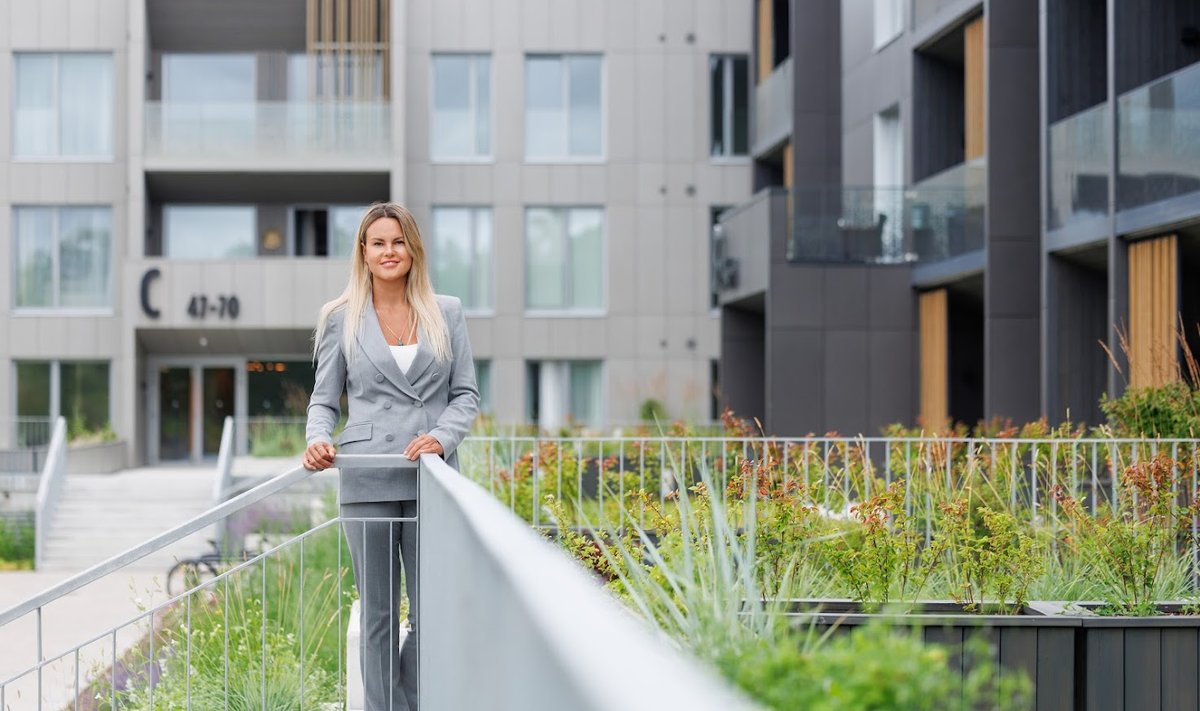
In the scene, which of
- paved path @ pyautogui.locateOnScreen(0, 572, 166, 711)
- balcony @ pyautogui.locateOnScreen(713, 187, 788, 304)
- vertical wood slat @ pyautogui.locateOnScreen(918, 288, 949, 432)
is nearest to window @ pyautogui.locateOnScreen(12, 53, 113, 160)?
paved path @ pyautogui.locateOnScreen(0, 572, 166, 711)

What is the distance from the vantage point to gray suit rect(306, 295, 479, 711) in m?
5.26

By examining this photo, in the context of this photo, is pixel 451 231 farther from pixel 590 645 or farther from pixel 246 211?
pixel 590 645

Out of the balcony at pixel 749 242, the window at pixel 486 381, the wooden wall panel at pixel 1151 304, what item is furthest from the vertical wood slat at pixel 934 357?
the window at pixel 486 381

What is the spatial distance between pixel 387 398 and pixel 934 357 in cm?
1491

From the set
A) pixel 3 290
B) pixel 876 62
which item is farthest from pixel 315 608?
pixel 3 290

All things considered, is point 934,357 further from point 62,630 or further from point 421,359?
point 421,359

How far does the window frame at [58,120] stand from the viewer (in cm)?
2841

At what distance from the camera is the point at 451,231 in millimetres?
28688

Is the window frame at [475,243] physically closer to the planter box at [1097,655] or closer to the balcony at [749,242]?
the balcony at [749,242]

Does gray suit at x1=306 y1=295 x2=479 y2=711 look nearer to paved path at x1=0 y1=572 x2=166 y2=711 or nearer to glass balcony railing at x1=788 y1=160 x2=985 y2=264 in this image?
paved path at x1=0 y1=572 x2=166 y2=711

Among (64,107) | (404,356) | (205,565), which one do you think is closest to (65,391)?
(64,107)

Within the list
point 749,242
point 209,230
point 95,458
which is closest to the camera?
point 749,242

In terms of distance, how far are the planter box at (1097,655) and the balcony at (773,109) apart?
20026 millimetres

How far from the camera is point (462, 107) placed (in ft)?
94.0
